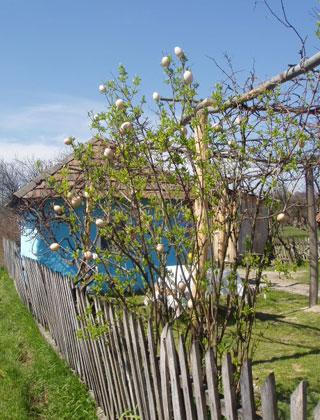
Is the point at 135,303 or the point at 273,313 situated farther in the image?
the point at 273,313

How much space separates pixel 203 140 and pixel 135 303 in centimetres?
152

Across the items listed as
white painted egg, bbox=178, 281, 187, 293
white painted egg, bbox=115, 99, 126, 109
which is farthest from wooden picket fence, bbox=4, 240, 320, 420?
white painted egg, bbox=115, 99, 126, 109

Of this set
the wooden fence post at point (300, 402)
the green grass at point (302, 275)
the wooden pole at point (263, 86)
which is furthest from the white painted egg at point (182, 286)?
the green grass at point (302, 275)

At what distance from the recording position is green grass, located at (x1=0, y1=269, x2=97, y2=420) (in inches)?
167

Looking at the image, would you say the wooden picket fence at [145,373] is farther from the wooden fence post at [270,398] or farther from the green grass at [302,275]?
the green grass at [302,275]

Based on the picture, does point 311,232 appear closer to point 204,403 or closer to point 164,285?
point 164,285

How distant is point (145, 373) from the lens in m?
3.10

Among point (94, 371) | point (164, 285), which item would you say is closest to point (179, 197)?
point (164, 285)

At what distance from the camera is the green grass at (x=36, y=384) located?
4250 millimetres

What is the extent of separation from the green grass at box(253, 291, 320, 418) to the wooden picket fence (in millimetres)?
724

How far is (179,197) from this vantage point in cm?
342

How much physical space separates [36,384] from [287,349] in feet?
10.1

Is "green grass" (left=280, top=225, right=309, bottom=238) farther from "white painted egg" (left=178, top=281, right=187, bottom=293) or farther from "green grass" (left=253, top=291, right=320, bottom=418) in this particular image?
"white painted egg" (left=178, top=281, right=187, bottom=293)

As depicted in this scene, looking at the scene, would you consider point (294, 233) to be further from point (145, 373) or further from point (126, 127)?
point (126, 127)
